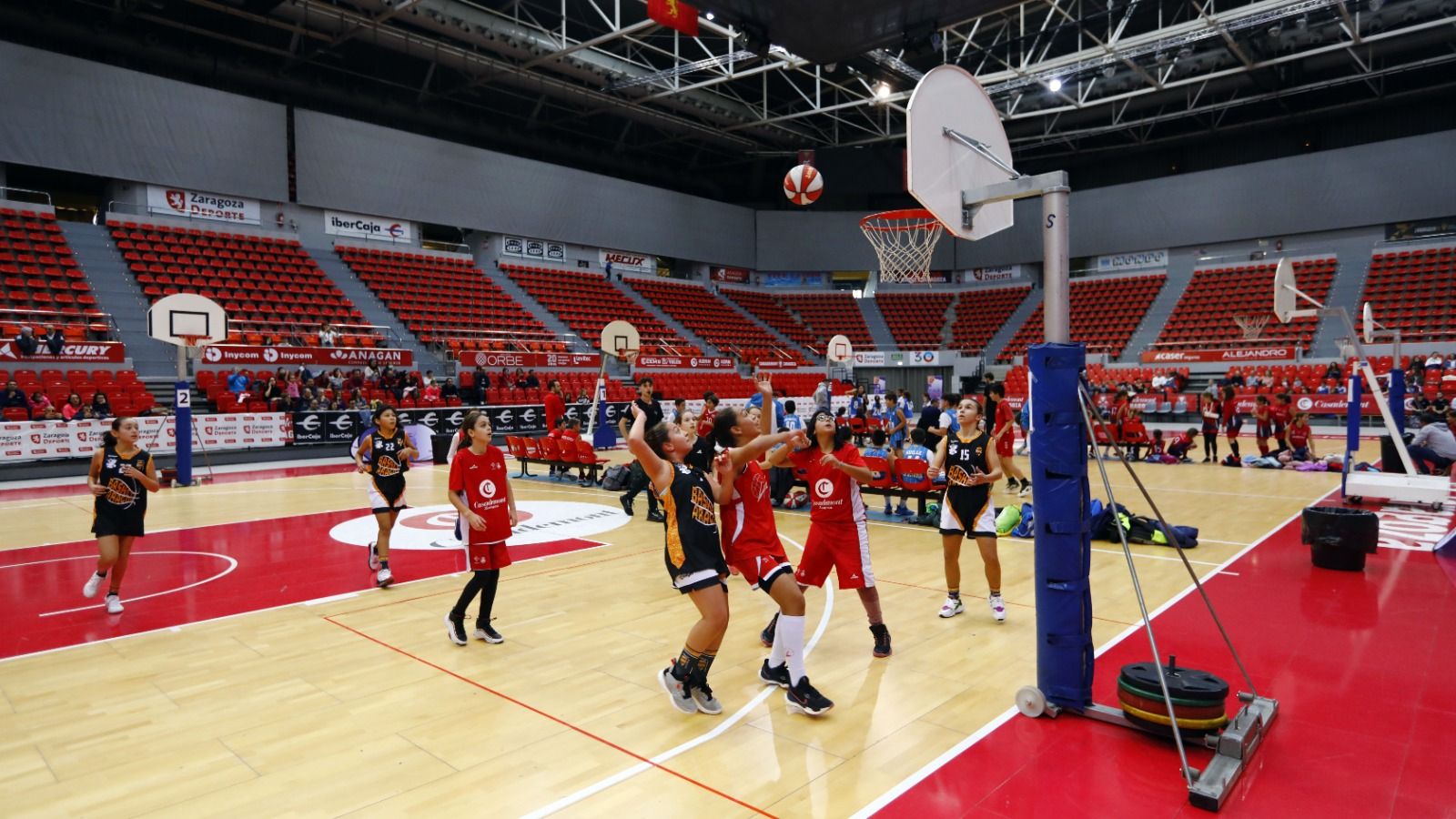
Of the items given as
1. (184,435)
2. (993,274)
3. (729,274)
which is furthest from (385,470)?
(993,274)

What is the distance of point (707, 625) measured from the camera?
176 inches

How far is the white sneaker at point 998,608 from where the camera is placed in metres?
6.41

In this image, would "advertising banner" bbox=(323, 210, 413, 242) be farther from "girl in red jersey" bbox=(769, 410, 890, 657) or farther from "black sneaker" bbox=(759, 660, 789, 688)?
"black sneaker" bbox=(759, 660, 789, 688)

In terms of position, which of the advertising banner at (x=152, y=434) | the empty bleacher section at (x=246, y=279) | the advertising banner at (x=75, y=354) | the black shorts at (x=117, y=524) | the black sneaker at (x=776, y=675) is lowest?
the black sneaker at (x=776, y=675)

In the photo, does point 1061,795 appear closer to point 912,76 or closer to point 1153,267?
point 912,76

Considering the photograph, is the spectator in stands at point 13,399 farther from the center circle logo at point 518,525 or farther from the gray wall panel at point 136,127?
the center circle logo at point 518,525

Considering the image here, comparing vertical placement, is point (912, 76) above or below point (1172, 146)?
below

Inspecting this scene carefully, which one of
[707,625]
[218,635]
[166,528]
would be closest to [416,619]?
[218,635]

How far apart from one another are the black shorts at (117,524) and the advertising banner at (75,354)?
14.5 m

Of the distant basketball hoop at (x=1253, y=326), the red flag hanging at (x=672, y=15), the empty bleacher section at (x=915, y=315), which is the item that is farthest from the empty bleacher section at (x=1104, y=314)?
the red flag hanging at (x=672, y=15)

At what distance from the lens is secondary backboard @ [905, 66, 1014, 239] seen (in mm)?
4676

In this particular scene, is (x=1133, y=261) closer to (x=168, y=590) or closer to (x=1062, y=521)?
(x=1062, y=521)

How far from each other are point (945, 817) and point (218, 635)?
231 inches

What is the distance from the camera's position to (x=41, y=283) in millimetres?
19578
